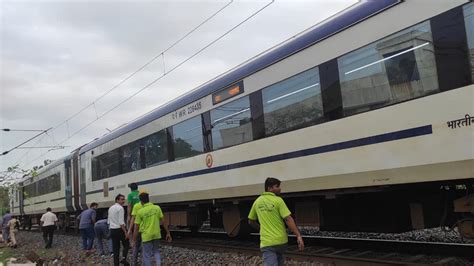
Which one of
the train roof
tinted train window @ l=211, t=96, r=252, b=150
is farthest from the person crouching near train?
the train roof

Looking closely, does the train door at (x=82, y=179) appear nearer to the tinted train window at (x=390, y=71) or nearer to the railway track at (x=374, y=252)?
the railway track at (x=374, y=252)

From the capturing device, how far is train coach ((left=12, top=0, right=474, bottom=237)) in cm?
569

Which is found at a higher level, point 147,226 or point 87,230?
point 147,226

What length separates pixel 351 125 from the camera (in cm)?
689

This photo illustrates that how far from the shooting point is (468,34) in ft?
18.0

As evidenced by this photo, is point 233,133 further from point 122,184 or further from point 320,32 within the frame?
point 122,184

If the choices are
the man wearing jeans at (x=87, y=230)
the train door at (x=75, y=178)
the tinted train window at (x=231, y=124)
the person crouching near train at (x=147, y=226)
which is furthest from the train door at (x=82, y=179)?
the person crouching near train at (x=147, y=226)

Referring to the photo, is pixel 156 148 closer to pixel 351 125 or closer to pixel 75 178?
pixel 351 125

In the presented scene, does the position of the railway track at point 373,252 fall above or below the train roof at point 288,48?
below

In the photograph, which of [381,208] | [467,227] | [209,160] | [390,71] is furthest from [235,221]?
[467,227]

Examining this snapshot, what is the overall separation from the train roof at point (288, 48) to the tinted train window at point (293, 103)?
481mm

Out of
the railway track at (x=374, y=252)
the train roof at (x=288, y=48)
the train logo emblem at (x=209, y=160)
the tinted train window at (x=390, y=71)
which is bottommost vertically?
the railway track at (x=374, y=252)

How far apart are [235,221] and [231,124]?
2246mm

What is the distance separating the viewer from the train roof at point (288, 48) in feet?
22.3
